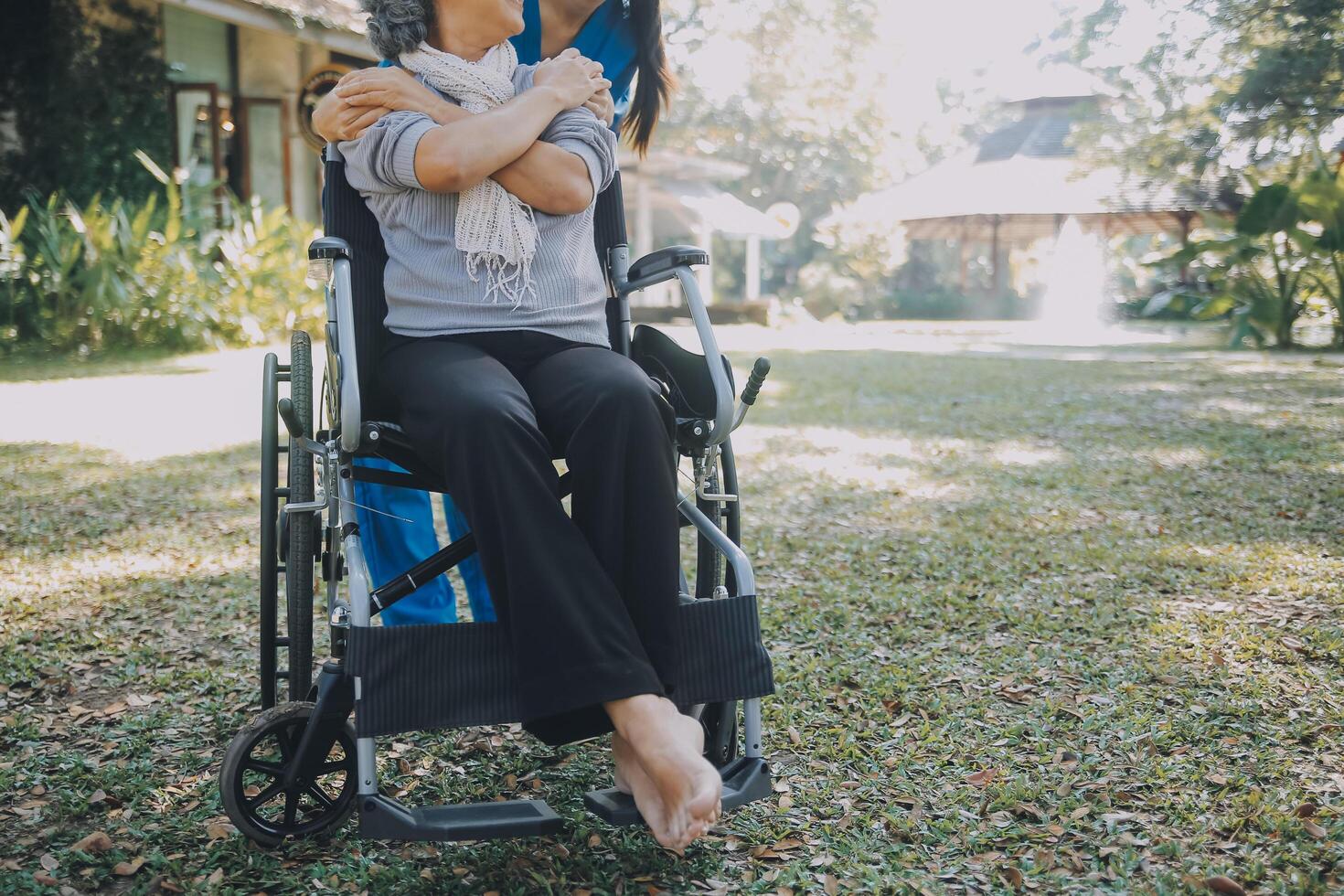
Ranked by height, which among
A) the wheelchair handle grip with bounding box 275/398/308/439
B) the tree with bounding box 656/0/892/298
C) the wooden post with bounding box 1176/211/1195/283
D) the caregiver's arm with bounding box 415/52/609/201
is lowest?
the wheelchair handle grip with bounding box 275/398/308/439

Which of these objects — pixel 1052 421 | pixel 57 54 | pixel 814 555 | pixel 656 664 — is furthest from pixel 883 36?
pixel 656 664

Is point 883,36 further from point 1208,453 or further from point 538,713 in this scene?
point 538,713

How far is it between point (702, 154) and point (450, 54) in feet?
117

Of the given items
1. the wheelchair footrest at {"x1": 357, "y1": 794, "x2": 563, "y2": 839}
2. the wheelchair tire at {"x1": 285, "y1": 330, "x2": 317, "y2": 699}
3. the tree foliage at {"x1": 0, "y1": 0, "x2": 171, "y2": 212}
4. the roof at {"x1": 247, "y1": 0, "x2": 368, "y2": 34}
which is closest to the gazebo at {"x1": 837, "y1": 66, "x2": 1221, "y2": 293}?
the roof at {"x1": 247, "y1": 0, "x2": 368, "y2": 34}

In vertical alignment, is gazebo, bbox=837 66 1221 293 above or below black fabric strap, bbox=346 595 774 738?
above

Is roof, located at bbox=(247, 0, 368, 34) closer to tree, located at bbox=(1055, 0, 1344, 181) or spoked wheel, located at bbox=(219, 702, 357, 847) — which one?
tree, located at bbox=(1055, 0, 1344, 181)

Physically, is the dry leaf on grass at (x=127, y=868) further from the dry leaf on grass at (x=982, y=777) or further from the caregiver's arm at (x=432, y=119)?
the dry leaf on grass at (x=982, y=777)

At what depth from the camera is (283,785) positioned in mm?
2104

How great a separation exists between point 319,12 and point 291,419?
10.1 meters

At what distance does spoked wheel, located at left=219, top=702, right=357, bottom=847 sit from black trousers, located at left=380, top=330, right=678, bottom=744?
0.42 m

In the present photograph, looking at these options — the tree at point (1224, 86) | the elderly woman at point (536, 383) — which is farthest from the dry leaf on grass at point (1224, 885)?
the tree at point (1224, 86)

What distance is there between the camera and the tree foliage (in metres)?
11.4

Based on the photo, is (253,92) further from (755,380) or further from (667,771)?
(667,771)

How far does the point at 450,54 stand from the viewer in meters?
2.55
